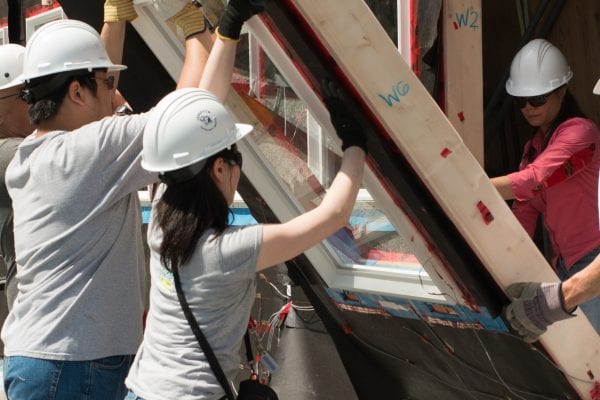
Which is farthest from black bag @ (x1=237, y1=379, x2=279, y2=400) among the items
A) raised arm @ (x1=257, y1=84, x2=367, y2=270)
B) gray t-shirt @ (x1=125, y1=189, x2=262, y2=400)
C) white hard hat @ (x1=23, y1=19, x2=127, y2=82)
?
white hard hat @ (x1=23, y1=19, x2=127, y2=82)

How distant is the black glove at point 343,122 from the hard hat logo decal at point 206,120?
1.25ft

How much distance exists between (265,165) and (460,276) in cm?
115

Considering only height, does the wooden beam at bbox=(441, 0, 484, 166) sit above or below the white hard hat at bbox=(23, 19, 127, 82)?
below

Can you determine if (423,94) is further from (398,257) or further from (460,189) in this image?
(398,257)

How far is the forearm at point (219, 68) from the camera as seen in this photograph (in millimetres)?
2764

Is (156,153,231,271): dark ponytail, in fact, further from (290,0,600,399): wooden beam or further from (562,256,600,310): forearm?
(562,256,600,310): forearm

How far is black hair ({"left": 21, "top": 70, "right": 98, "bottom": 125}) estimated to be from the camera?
292cm

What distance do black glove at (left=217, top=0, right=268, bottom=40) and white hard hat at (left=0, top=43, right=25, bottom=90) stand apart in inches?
55.0

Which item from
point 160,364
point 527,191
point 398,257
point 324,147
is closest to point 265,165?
point 324,147

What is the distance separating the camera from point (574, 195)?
336 centimetres

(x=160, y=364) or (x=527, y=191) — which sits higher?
(x=160, y=364)

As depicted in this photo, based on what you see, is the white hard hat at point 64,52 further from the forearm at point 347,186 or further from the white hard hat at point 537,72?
the white hard hat at point 537,72

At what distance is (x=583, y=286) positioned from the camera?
105 inches

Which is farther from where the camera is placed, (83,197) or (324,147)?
(324,147)
